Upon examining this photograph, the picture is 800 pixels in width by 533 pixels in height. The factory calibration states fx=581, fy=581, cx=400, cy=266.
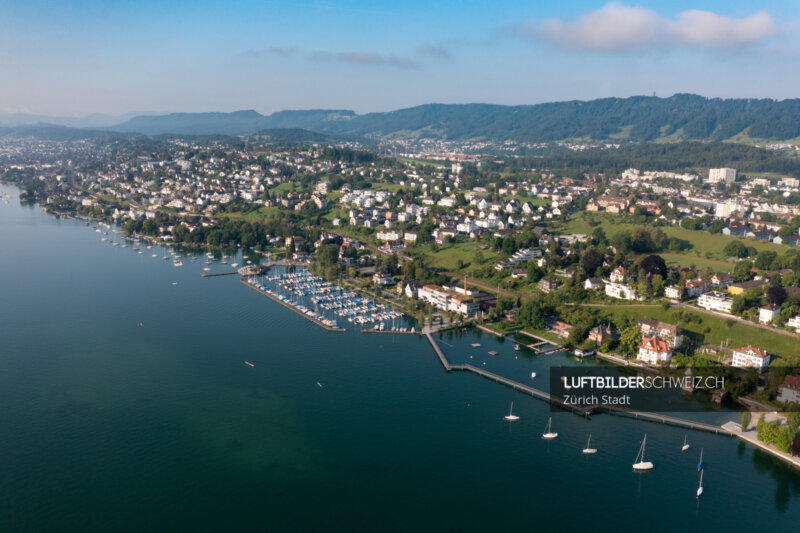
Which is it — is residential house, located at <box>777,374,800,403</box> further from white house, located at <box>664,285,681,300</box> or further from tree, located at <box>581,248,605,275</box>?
tree, located at <box>581,248,605,275</box>

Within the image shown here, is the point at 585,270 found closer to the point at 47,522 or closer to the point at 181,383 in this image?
the point at 181,383

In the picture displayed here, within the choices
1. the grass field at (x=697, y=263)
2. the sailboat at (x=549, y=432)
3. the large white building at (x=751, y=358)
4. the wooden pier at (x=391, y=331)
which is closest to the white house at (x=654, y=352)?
the large white building at (x=751, y=358)

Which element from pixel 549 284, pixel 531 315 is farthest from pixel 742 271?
pixel 531 315

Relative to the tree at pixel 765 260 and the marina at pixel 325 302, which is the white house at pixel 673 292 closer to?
the tree at pixel 765 260

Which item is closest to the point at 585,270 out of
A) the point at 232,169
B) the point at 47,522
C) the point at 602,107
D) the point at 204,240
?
the point at 47,522

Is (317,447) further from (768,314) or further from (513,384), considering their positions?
(768,314)

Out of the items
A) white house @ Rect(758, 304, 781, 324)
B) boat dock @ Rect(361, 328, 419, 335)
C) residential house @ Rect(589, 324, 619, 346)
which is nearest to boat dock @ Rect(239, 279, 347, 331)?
boat dock @ Rect(361, 328, 419, 335)

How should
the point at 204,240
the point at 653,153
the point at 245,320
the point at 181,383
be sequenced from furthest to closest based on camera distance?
1. the point at 653,153
2. the point at 204,240
3. the point at 245,320
4. the point at 181,383
